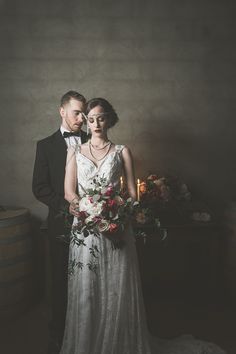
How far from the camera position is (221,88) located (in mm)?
4219

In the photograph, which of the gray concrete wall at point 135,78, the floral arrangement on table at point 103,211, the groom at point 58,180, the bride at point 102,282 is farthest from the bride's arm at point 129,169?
the gray concrete wall at point 135,78

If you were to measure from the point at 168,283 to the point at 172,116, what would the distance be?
1799 mm

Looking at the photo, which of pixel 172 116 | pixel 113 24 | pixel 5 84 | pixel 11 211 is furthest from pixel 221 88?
pixel 11 211

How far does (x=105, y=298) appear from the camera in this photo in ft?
8.48

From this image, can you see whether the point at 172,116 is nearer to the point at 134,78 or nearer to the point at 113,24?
the point at 134,78

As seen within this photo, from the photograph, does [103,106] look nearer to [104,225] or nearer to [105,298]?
[104,225]

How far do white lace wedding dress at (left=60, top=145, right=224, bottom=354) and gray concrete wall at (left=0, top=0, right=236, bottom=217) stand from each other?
1642mm

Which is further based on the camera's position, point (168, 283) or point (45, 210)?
point (45, 210)

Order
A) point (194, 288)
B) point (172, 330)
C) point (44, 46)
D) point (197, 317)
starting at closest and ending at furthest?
point (172, 330), point (197, 317), point (194, 288), point (44, 46)

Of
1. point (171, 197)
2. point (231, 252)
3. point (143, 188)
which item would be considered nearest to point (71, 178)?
point (143, 188)

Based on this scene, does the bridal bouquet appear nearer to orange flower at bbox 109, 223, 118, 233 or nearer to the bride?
orange flower at bbox 109, 223, 118, 233

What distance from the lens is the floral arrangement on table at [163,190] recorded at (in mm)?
3682

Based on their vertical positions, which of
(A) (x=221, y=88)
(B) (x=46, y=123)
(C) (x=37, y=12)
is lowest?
(B) (x=46, y=123)

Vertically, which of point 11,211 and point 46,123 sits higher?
point 46,123
